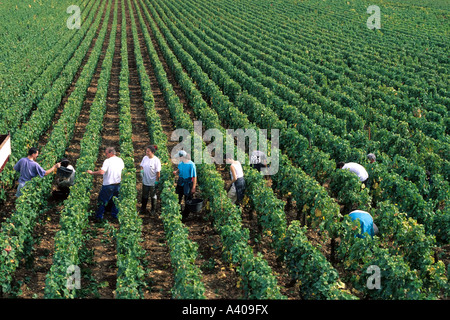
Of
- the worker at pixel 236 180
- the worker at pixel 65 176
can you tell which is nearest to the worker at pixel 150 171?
the worker at pixel 236 180

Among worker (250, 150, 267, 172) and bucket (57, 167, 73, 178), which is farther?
worker (250, 150, 267, 172)

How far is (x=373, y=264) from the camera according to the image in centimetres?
830

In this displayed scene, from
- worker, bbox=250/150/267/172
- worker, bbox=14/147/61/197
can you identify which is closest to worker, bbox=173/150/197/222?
worker, bbox=250/150/267/172

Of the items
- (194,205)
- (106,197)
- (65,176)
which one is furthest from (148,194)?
(65,176)

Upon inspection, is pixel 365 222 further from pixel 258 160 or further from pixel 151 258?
pixel 151 258

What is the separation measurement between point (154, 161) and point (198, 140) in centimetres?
333

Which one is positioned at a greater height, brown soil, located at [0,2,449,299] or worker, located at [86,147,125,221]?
worker, located at [86,147,125,221]

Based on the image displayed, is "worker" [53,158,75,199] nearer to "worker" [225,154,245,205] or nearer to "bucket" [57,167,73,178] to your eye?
"bucket" [57,167,73,178]

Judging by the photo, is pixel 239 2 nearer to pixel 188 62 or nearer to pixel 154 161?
pixel 188 62

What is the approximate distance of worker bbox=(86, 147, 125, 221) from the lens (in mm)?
10828

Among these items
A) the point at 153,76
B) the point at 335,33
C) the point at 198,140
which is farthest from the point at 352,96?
the point at 335,33

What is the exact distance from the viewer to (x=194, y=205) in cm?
1130

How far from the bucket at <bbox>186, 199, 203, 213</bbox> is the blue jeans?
5.63ft

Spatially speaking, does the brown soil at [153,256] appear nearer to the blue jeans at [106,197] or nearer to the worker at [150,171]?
the blue jeans at [106,197]
